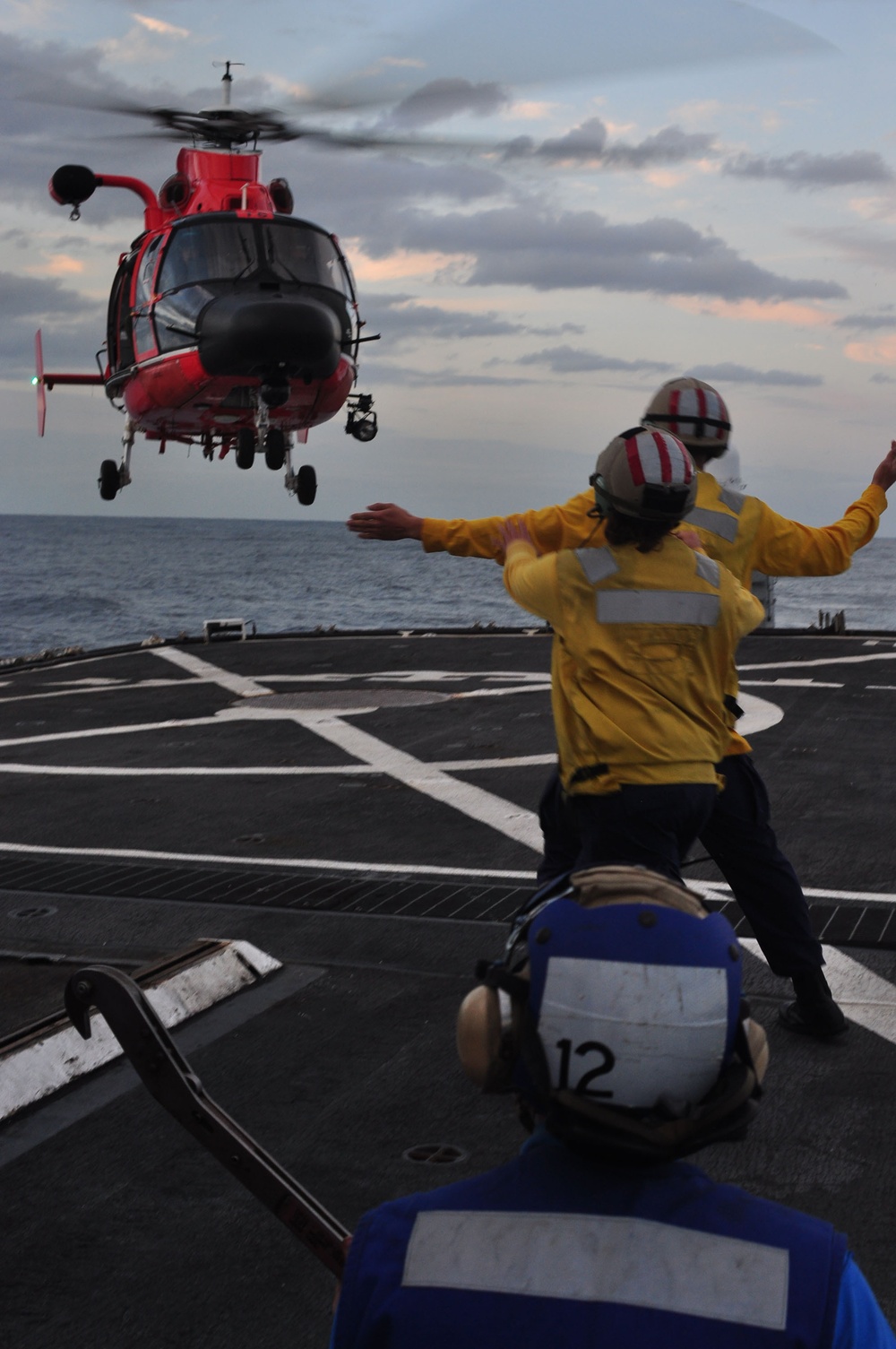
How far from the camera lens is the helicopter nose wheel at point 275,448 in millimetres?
22781

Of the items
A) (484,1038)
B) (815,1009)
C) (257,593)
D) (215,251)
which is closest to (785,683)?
(215,251)

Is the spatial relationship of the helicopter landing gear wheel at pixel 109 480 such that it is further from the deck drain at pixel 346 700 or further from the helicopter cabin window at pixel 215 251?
the deck drain at pixel 346 700

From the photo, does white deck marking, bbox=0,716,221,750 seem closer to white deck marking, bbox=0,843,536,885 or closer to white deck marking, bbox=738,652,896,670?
white deck marking, bbox=0,843,536,885

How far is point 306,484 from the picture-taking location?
24.1 meters

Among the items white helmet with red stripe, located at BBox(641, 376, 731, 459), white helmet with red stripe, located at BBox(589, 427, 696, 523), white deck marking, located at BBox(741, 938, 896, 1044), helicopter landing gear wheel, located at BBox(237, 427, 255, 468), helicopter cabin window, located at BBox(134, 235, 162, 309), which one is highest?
helicopter cabin window, located at BBox(134, 235, 162, 309)

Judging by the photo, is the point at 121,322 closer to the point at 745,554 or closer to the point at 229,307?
A: the point at 229,307

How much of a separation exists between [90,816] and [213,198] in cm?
1442

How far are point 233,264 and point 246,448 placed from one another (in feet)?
11.5

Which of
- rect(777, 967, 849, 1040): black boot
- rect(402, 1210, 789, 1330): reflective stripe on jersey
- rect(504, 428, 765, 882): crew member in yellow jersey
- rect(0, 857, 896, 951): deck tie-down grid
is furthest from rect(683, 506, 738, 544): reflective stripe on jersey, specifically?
rect(402, 1210, 789, 1330): reflective stripe on jersey

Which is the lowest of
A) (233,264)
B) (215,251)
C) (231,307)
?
(231,307)

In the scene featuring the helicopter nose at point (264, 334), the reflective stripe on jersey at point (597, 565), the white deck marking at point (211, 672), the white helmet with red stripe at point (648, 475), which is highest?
the helicopter nose at point (264, 334)

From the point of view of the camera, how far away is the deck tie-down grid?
22.7 ft

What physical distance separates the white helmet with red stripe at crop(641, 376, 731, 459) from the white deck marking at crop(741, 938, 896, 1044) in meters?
2.26

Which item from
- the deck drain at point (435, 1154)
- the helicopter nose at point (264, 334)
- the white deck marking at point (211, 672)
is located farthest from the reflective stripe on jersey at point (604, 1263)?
the helicopter nose at point (264, 334)
